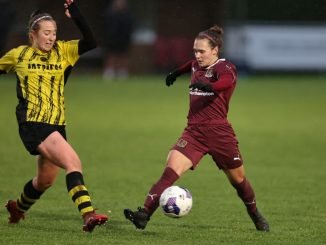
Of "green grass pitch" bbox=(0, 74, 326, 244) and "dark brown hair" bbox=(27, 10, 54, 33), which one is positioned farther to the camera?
"green grass pitch" bbox=(0, 74, 326, 244)

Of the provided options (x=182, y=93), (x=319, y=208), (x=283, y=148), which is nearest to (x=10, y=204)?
(x=319, y=208)

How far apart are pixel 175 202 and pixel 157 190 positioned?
1.04ft

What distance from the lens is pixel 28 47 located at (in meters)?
8.83

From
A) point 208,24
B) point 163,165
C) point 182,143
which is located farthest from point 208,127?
point 208,24

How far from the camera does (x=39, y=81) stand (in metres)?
8.67

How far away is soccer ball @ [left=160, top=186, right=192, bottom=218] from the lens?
8344 millimetres

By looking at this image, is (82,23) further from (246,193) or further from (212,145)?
(246,193)

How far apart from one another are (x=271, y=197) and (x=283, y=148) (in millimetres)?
4939

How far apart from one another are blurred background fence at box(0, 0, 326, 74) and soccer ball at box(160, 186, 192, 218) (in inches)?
855

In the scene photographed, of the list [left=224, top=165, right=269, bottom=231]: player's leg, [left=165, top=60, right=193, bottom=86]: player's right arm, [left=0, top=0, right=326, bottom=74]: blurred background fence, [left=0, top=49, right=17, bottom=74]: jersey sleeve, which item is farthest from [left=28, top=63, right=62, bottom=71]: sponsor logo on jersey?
[left=0, top=0, right=326, bottom=74]: blurred background fence

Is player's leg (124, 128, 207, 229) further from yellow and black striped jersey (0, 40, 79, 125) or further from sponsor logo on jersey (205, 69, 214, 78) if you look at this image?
yellow and black striped jersey (0, 40, 79, 125)

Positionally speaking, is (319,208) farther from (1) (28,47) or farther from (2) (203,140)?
(1) (28,47)

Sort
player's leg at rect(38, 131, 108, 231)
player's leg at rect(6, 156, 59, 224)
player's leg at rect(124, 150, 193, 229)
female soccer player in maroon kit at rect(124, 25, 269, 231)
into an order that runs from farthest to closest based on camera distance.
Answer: player's leg at rect(6, 156, 59, 224)
female soccer player in maroon kit at rect(124, 25, 269, 231)
player's leg at rect(124, 150, 193, 229)
player's leg at rect(38, 131, 108, 231)

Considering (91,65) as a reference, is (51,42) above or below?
above
